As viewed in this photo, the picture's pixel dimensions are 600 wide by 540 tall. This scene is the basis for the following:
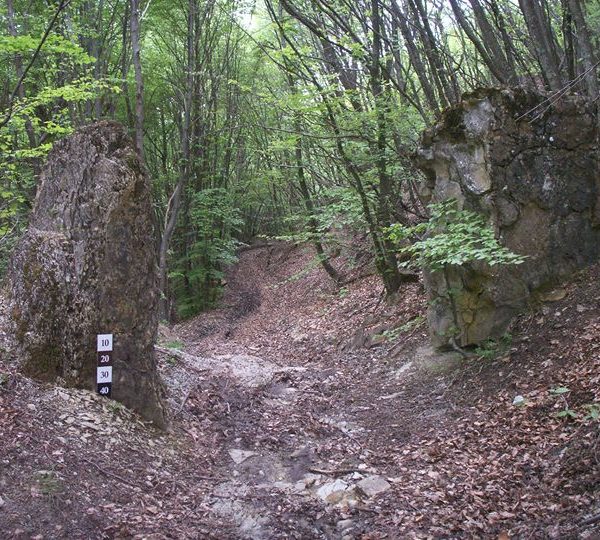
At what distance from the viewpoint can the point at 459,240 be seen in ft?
22.0

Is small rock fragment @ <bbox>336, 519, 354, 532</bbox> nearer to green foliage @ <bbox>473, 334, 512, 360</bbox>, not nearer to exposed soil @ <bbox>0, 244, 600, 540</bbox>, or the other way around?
exposed soil @ <bbox>0, 244, 600, 540</bbox>

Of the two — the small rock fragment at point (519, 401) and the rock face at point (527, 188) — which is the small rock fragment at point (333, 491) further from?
the rock face at point (527, 188)

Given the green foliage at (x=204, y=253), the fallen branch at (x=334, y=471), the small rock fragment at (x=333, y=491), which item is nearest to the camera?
the small rock fragment at (x=333, y=491)

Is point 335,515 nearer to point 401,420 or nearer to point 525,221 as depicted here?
point 401,420

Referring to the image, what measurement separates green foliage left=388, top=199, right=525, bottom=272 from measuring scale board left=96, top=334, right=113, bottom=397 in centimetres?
392

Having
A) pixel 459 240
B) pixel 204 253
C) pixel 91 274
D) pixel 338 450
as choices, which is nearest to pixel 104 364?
pixel 91 274

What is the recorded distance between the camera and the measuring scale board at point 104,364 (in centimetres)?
552

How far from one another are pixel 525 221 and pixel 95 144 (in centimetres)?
576

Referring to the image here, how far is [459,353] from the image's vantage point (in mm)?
7887

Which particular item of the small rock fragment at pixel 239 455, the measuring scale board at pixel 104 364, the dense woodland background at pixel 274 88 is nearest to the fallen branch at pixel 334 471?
the small rock fragment at pixel 239 455

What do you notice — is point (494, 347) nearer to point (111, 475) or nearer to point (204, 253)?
point (111, 475)

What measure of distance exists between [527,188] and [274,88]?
48.3 feet

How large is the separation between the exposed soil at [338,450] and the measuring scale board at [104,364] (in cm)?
13

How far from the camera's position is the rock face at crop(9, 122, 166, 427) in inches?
220
